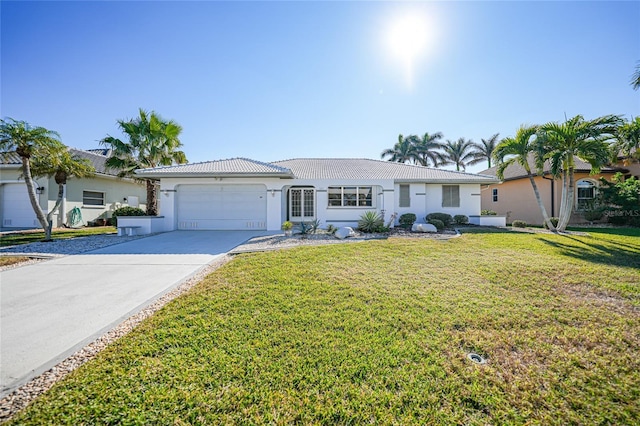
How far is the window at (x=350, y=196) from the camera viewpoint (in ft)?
52.3

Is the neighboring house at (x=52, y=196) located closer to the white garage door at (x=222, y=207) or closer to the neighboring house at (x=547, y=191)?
the white garage door at (x=222, y=207)

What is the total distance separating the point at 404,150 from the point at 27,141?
110ft

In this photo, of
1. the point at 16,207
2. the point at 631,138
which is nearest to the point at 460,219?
the point at 631,138

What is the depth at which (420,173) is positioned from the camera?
57.1 feet

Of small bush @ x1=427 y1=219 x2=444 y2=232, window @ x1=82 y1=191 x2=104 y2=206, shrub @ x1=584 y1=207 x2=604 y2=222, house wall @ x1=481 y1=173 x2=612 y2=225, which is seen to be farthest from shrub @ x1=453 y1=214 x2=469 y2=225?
window @ x1=82 y1=191 x2=104 y2=206

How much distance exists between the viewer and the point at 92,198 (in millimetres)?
19078

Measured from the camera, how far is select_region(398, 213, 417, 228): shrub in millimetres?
15673

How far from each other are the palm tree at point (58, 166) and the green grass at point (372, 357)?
38.9 ft

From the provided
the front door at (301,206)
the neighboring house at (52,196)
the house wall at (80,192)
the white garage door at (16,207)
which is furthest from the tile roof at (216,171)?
the white garage door at (16,207)

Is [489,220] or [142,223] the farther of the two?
[489,220]

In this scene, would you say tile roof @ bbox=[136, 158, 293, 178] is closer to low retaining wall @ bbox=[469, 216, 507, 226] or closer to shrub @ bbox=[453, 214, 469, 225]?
shrub @ bbox=[453, 214, 469, 225]

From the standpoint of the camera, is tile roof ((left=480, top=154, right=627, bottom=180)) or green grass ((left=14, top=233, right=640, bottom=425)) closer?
green grass ((left=14, top=233, right=640, bottom=425))

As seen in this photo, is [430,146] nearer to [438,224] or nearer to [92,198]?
[438,224]

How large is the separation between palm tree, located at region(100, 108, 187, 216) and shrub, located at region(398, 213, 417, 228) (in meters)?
14.9
